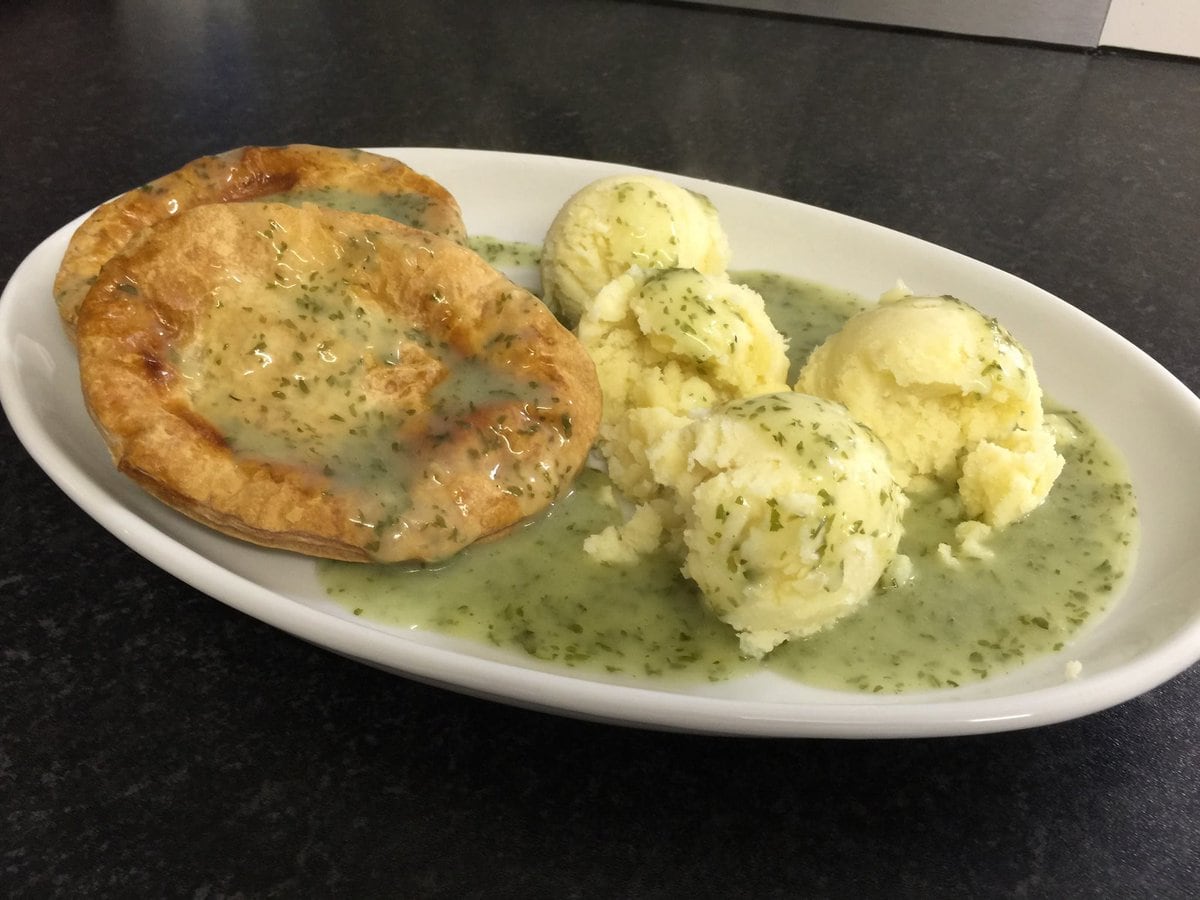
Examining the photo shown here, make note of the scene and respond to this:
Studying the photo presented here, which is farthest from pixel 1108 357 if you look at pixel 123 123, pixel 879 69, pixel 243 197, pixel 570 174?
pixel 123 123

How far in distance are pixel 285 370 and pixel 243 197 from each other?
773mm

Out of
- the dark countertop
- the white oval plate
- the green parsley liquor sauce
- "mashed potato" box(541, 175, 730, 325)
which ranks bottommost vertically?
the dark countertop

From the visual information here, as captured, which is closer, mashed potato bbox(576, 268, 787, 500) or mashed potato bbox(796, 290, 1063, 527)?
mashed potato bbox(796, 290, 1063, 527)

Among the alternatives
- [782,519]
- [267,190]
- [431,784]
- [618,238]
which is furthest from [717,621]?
[267,190]

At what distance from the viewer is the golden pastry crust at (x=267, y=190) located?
235 centimetres

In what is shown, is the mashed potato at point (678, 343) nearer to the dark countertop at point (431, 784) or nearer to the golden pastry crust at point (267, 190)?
the golden pastry crust at point (267, 190)

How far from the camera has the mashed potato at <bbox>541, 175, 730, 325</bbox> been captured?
101 inches

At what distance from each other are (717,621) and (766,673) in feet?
0.48

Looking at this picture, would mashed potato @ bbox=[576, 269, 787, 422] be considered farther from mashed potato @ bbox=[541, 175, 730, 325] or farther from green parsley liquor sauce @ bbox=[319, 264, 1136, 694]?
green parsley liquor sauce @ bbox=[319, 264, 1136, 694]

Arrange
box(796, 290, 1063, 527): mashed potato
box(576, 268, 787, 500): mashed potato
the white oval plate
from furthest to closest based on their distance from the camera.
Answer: box(576, 268, 787, 500): mashed potato → box(796, 290, 1063, 527): mashed potato → the white oval plate

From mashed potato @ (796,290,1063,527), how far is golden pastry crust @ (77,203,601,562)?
68cm

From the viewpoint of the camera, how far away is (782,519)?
71.1 inches

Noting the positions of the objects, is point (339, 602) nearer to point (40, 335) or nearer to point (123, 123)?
point (40, 335)

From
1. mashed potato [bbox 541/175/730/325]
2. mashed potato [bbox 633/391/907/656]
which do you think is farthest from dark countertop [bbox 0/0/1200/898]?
mashed potato [bbox 541/175/730/325]
